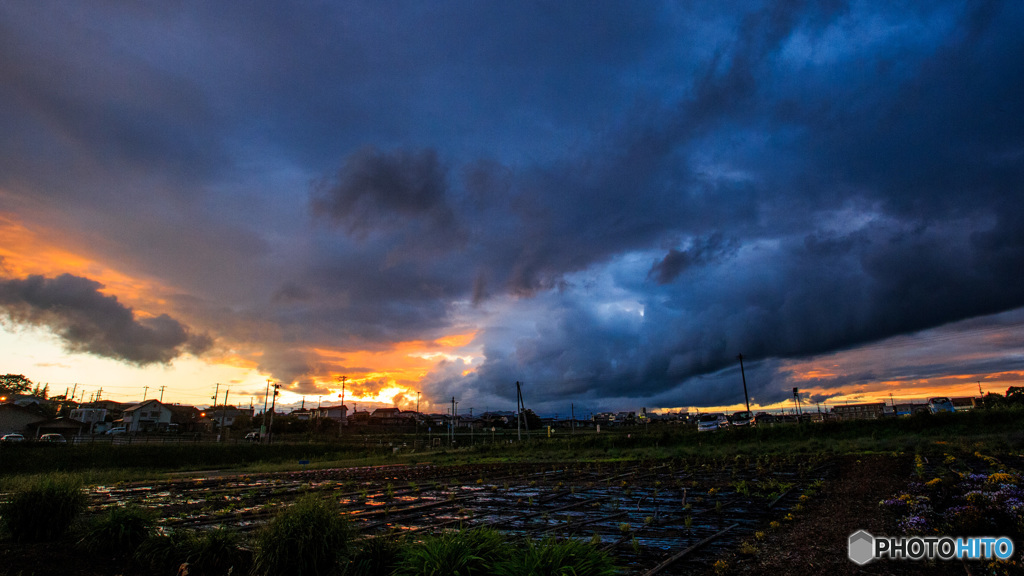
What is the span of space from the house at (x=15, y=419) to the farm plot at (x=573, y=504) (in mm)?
61961

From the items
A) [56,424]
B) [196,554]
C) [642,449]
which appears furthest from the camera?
[56,424]

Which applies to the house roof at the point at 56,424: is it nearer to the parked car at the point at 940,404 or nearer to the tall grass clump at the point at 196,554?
the tall grass clump at the point at 196,554

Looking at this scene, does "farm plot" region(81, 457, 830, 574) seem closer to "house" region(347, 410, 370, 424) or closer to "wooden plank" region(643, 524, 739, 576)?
"wooden plank" region(643, 524, 739, 576)

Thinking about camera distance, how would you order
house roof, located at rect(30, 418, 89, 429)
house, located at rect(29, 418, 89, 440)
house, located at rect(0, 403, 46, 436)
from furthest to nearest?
house, located at rect(29, 418, 89, 440)
house roof, located at rect(30, 418, 89, 429)
house, located at rect(0, 403, 46, 436)

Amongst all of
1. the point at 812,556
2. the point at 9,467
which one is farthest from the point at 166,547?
the point at 9,467

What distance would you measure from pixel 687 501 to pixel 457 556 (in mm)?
11025

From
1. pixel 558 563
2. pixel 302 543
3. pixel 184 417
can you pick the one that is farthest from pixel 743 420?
pixel 184 417

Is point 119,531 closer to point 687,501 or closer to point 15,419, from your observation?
point 687,501

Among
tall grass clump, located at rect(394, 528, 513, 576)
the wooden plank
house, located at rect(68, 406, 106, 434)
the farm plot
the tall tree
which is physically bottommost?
the farm plot

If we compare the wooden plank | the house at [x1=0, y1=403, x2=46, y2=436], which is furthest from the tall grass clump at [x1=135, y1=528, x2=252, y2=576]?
the house at [x1=0, y1=403, x2=46, y2=436]

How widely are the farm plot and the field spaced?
67mm

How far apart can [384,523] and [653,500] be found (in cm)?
845

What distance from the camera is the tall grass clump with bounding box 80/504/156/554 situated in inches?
321

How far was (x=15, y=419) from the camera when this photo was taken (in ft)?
206
